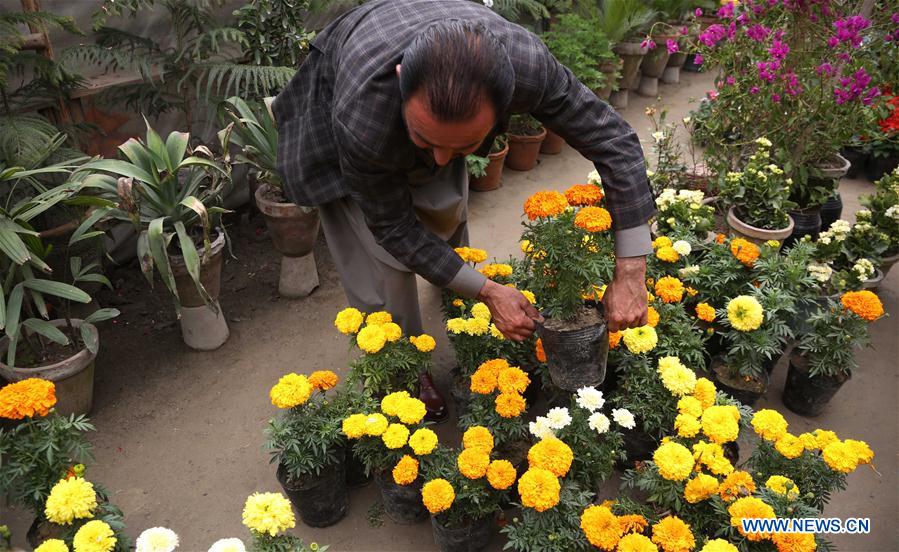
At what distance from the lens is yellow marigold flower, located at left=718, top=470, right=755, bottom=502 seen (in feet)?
5.78

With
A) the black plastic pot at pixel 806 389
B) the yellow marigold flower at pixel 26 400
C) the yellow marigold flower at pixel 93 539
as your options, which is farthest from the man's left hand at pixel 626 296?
the yellow marigold flower at pixel 26 400

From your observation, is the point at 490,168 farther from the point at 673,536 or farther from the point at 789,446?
the point at 673,536

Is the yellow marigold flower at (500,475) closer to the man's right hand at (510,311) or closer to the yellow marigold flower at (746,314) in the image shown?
the man's right hand at (510,311)

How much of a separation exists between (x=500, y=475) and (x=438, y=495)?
0.20 metres

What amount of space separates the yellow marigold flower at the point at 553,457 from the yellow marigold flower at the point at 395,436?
1.39 feet

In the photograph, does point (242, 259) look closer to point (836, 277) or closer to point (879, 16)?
point (836, 277)

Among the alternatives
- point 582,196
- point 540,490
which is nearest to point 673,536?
point 540,490

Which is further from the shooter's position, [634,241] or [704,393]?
[704,393]

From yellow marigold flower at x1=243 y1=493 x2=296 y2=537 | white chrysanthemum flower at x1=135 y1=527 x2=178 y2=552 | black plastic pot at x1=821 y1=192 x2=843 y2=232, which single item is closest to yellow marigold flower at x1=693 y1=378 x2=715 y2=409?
yellow marigold flower at x1=243 y1=493 x2=296 y2=537

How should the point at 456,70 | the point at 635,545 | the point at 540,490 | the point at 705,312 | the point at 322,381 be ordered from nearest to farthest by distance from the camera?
the point at 456,70 < the point at 635,545 < the point at 540,490 < the point at 322,381 < the point at 705,312

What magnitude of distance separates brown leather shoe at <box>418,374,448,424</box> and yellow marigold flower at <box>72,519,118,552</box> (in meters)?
1.39

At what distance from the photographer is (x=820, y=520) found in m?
1.83

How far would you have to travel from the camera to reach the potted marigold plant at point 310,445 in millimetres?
2105

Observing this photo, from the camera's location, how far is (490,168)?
4715 mm
